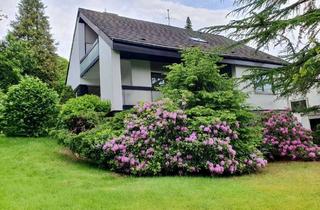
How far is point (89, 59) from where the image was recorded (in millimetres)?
16453

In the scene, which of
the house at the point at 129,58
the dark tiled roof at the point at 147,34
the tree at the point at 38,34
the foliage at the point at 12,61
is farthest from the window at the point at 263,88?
the tree at the point at 38,34

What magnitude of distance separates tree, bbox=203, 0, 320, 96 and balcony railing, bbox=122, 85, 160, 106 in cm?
552

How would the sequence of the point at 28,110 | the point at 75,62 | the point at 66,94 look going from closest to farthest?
the point at 28,110 → the point at 66,94 → the point at 75,62

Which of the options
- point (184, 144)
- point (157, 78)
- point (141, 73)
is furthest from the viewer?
point (157, 78)

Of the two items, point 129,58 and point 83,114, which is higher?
point 129,58

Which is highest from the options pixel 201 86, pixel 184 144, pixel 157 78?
pixel 157 78

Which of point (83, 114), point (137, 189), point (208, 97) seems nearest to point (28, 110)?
point (83, 114)

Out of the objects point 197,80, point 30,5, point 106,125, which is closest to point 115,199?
point 106,125

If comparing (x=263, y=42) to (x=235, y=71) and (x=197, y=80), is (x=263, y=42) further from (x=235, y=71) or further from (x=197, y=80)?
(x=235, y=71)

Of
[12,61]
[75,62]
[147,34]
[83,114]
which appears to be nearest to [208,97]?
[83,114]

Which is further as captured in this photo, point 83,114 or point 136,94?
Answer: point 136,94

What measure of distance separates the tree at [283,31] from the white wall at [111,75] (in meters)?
5.49

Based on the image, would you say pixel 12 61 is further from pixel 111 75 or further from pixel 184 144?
pixel 184 144

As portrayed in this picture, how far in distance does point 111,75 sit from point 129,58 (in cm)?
183
